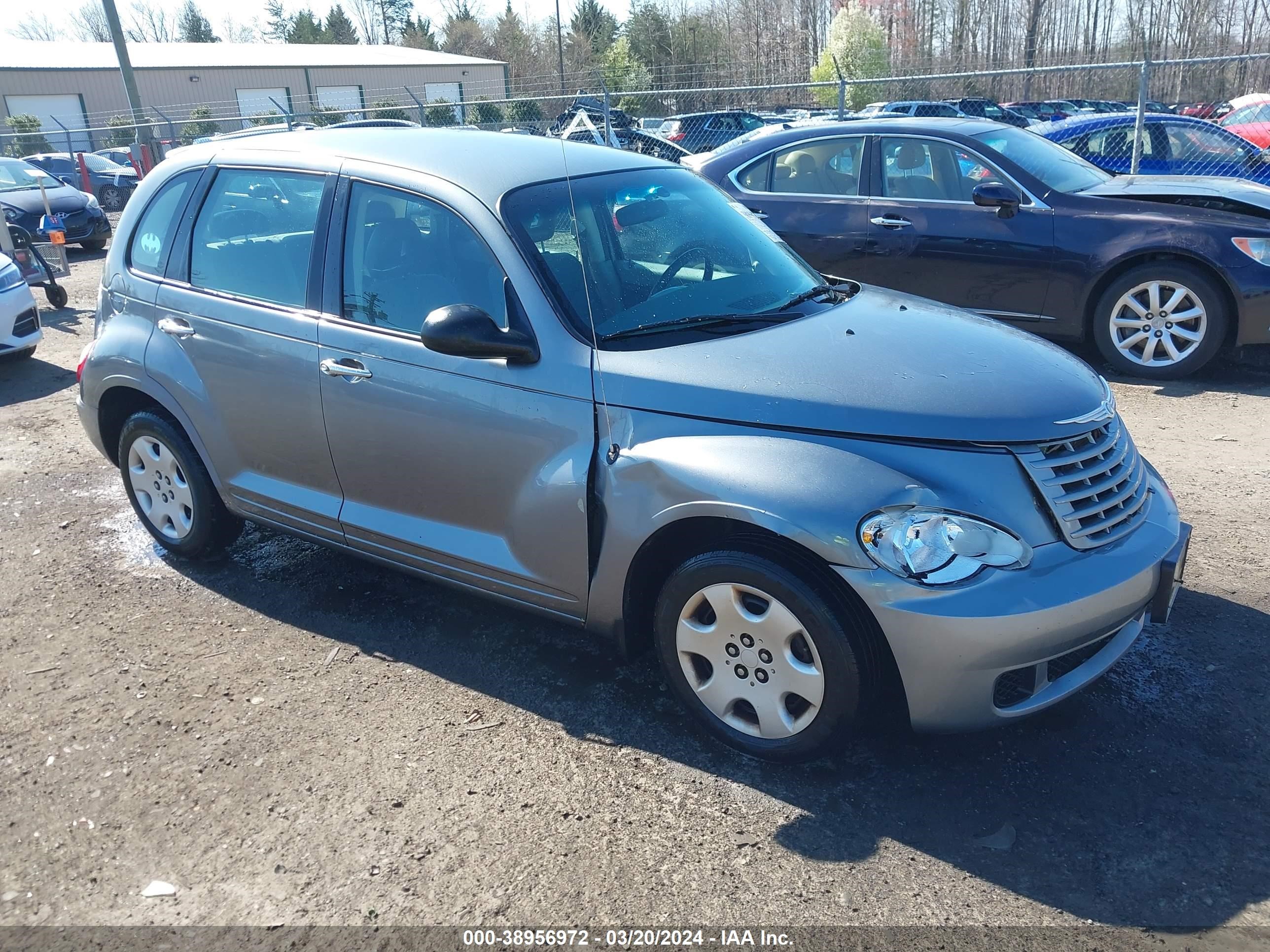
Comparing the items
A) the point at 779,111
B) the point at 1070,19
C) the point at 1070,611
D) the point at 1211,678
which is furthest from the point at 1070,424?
the point at 1070,19

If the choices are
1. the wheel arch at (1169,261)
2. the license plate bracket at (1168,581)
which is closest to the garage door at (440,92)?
the wheel arch at (1169,261)

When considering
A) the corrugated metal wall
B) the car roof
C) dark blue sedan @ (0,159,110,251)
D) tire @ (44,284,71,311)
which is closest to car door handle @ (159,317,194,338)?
the car roof

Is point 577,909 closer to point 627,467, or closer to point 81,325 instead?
point 627,467

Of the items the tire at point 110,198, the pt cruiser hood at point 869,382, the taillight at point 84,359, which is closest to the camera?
the pt cruiser hood at point 869,382

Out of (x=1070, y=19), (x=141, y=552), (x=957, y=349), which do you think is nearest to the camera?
(x=957, y=349)

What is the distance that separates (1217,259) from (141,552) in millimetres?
6773

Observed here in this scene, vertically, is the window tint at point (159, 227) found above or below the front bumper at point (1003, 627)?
above

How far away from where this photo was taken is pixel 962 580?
271 cm

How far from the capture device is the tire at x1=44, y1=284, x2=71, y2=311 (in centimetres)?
1100

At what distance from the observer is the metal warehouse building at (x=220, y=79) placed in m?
42.2

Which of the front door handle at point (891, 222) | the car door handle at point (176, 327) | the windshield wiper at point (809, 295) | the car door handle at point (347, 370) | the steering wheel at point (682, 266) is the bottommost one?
the front door handle at point (891, 222)

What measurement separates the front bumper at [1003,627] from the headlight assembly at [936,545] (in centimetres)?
3

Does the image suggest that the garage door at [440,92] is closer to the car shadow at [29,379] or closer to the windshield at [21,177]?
the windshield at [21,177]

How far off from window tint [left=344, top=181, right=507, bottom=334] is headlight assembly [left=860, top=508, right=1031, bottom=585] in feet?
4.91
